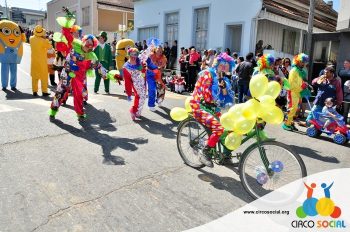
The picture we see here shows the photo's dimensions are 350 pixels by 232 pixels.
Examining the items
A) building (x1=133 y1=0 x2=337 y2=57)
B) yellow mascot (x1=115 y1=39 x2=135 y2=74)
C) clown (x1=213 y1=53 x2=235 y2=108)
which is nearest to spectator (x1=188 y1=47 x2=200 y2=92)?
building (x1=133 y1=0 x2=337 y2=57)

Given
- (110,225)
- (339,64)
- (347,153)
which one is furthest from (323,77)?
(110,225)

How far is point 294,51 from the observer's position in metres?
17.0

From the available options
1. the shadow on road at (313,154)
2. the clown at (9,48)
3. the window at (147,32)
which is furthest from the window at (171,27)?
the shadow on road at (313,154)

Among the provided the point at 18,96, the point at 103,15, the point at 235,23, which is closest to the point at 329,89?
the point at 235,23

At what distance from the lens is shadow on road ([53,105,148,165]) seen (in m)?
5.38

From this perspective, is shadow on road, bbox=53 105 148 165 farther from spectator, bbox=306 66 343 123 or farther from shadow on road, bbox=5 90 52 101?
spectator, bbox=306 66 343 123

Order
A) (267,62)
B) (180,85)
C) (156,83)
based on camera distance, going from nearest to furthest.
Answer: (267,62) < (156,83) < (180,85)

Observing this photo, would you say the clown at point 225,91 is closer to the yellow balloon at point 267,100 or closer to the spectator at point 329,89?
the yellow balloon at point 267,100

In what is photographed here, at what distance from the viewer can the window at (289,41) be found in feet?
53.4

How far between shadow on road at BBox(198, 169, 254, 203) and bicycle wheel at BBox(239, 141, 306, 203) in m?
0.17

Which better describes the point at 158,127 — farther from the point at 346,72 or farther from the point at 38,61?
the point at 346,72

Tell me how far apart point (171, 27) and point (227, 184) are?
50.0ft

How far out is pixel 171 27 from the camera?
1852cm

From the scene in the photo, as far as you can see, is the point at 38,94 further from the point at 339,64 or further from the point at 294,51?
the point at 294,51
